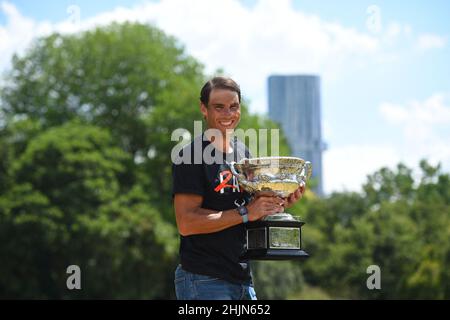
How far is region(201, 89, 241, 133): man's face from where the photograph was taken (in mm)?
4770

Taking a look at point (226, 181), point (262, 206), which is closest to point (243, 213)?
point (262, 206)

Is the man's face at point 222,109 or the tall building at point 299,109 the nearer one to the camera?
the man's face at point 222,109

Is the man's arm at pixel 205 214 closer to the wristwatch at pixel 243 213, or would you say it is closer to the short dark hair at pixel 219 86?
the wristwatch at pixel 243 213

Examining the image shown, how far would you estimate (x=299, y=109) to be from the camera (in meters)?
93.2

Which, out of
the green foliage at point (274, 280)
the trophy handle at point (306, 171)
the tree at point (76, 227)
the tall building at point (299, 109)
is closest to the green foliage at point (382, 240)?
the green foliage at point (274, 280)

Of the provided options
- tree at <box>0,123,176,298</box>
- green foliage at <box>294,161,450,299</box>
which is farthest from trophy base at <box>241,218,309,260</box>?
green foliage at <box>294,161,450,299</box>

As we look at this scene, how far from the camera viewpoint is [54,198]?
96.5 ft

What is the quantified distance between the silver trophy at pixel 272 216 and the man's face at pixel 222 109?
0.84 ft

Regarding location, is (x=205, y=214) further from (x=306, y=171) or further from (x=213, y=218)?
(x=306, y=171)

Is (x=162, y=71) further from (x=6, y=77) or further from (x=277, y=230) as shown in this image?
(x=277, y=230)

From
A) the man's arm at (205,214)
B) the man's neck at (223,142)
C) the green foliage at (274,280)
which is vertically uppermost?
the man's neck at (223,142)

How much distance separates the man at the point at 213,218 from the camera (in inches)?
176

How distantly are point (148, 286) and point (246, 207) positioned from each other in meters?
26.2

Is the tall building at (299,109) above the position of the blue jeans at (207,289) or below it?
above
